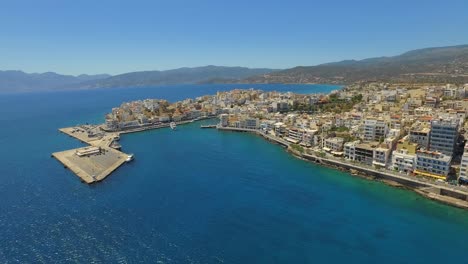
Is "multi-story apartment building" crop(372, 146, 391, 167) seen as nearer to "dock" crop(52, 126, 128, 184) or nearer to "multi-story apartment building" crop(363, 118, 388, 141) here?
"multi-story apartment building" crop(363, 118, 388, 141)

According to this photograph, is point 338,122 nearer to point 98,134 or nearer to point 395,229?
point 395,229

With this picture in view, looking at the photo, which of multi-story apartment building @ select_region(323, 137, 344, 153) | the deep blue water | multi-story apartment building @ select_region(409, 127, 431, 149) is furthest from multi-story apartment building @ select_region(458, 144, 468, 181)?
multi-story apartment building @ select_region(323, 137, 344, 153)

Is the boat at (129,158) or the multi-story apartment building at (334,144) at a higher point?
the multi-story apartment building at (334,144)

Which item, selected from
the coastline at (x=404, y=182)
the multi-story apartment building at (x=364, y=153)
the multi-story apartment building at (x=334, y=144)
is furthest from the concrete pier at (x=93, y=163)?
the multi-story apartment building at (x=364, y=153)

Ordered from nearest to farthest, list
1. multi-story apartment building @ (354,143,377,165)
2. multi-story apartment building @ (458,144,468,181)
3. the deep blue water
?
the deep blue water
multi-story apartment building @ (458,144,468,181)
multi-story apartment building @ (354,143,377,165)

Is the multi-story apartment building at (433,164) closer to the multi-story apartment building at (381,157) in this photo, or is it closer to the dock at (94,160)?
the multi-story apartment building at (381,157)

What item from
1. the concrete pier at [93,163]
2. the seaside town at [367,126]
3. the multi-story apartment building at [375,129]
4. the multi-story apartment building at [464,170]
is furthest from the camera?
the multi-story apartment building at [375,129]

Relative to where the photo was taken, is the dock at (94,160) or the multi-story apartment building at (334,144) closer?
the dock at (94,160)

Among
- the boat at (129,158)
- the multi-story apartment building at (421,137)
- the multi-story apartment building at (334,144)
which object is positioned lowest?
the boat at (129,158)
